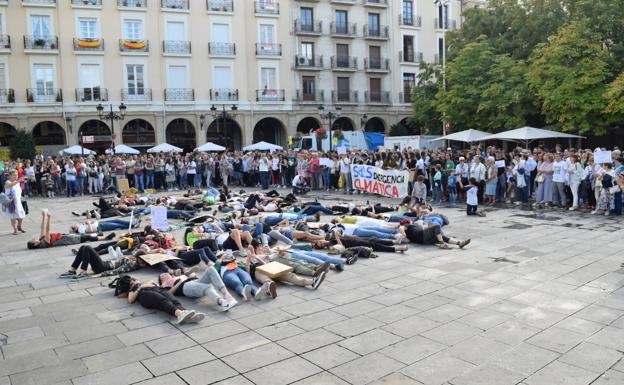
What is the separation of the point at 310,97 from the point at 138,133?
511 inches

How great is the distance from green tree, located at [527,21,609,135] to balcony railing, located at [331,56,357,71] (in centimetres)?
1982

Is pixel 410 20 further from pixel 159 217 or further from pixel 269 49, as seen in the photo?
pixel 159 217

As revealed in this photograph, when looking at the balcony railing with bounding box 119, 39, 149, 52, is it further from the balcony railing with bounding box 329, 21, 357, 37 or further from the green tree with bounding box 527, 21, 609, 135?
the green tree with bounding box 527, 21, 609, 135

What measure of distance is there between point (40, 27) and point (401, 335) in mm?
35618

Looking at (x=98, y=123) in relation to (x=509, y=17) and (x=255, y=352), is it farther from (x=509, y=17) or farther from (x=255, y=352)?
(x=255, y=352)

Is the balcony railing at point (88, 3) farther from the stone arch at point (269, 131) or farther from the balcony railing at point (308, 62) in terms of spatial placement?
the balcony railing at point (308, 62)

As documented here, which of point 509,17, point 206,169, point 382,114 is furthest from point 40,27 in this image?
point 509,17

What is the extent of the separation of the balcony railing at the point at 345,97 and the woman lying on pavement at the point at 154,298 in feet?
117

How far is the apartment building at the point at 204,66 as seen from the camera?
112 ft

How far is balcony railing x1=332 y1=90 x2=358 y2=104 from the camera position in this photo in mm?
42156

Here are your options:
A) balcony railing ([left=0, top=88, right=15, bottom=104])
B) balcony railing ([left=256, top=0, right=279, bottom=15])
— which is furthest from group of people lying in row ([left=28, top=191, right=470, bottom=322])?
balcony railing ([left=256, top=0, right=279, bottom=15])

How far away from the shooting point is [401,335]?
235 inches

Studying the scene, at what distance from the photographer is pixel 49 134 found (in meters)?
36.8

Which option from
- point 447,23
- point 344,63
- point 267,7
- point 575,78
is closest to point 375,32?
point 344,63
